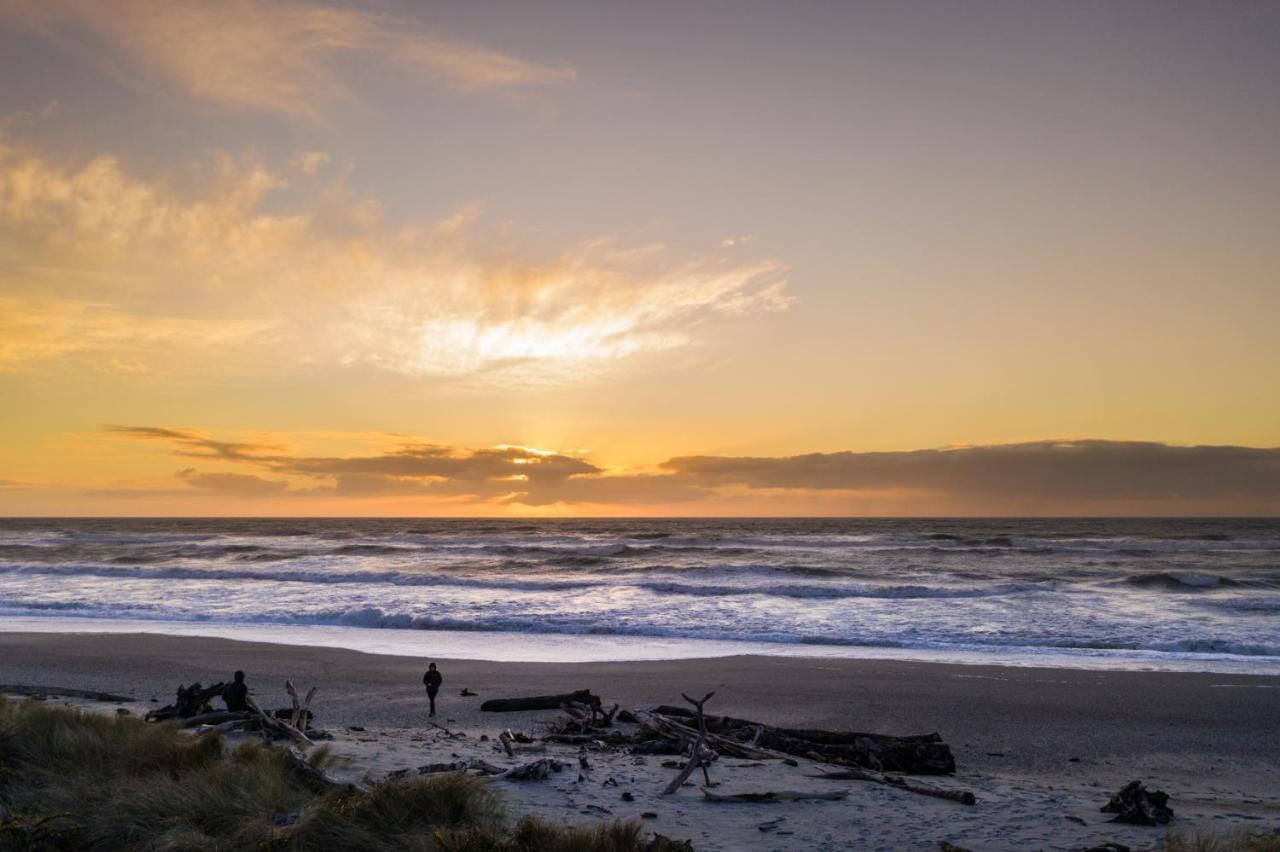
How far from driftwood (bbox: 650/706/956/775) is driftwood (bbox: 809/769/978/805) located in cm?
50

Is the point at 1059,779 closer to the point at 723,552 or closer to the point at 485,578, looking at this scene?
the point at 485,578

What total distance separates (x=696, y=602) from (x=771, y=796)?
23.9 meters

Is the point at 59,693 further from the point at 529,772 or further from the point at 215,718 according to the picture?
the point at 529,772

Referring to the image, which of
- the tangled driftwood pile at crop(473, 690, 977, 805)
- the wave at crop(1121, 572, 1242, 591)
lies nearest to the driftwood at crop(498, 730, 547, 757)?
the tangled driftwood pile at crop(473, 690, 977, 805)

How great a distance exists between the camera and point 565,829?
705cm

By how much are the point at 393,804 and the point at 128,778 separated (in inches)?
126

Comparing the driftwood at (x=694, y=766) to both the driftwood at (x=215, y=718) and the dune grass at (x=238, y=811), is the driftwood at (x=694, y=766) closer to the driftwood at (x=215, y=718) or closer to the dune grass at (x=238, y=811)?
the dune grass at (x=238, y=811)

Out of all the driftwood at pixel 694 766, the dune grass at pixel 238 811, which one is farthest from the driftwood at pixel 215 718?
the driftwood at pixel 694 766

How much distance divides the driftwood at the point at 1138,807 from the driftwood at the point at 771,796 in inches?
109

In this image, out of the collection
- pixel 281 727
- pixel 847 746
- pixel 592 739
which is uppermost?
pixel 281 727

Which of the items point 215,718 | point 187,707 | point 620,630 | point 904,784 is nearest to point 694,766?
point 904,784

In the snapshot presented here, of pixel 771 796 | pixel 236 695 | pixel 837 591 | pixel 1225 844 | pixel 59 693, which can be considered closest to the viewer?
pixel 1225 844

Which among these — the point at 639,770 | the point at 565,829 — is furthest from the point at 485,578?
the point at 565,829

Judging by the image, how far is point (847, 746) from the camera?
36.5 feet
